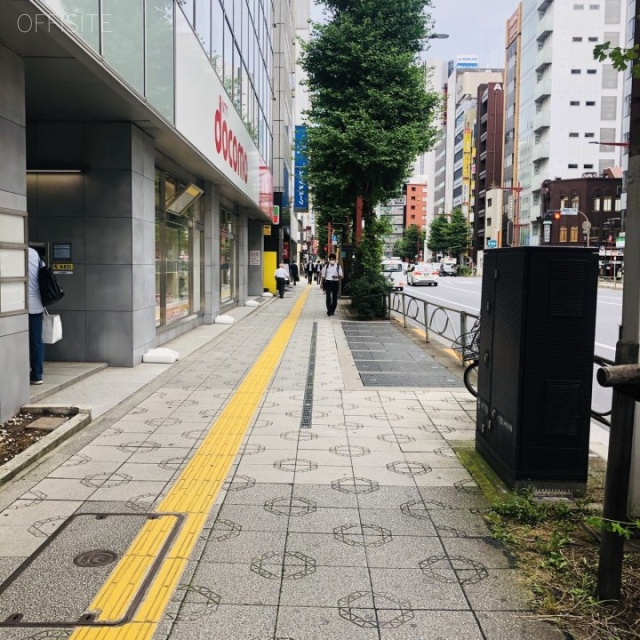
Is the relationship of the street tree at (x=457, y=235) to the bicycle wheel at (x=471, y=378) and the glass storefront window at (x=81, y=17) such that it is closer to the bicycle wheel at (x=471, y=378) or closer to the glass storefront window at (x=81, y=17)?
the bicycle wheel at (x=471, y=378)

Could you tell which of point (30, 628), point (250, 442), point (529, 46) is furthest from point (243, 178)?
point (529, 46)

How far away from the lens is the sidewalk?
10.1ft

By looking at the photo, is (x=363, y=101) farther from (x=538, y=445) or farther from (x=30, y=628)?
(x=30, y=628)

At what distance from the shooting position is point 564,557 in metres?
3.63

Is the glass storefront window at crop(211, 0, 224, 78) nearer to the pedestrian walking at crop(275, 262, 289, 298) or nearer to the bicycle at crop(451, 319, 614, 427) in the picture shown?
the bicycle at crop(451, 319, 614, 427)

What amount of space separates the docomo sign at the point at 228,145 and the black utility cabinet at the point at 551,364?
10.8 m

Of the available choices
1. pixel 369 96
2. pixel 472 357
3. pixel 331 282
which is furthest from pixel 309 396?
pixel 369 96

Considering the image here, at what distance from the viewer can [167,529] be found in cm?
403

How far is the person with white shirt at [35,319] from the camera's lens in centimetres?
763

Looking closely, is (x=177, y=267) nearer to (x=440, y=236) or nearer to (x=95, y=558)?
(x=95, y=558)

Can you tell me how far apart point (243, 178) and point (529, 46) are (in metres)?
73.0

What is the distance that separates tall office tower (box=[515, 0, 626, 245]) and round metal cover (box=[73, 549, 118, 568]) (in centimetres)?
8170

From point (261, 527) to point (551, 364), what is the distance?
216cm

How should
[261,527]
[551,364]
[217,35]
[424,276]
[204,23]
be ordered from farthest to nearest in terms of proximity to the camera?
[424,276], [217,35], [204,23], [551,364], [261,527]
